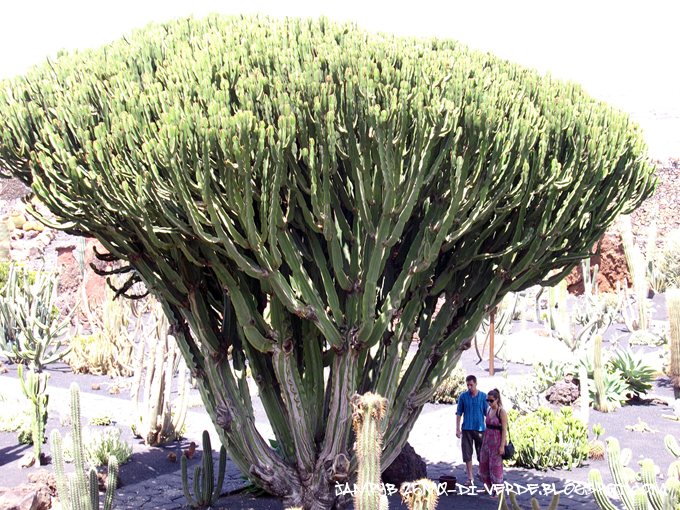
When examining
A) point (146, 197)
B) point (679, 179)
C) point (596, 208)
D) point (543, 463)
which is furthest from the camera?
point (679, 179)

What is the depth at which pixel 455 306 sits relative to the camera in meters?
6.16

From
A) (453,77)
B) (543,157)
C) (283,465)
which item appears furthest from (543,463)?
(453,77)

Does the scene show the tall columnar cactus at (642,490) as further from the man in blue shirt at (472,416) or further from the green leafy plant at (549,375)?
the green leafy plant at (549,375)

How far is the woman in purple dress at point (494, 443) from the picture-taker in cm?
716

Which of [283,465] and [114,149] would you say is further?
[283,465]

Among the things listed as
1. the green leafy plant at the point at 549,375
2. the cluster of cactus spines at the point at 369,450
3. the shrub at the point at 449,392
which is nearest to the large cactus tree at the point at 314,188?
the cluster of cactus spines at the point at 369,450

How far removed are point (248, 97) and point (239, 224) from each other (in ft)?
3.12

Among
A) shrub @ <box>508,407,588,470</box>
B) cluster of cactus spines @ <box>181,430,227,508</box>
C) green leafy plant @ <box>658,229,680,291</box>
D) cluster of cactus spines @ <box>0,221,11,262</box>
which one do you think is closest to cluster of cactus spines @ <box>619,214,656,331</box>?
green leafy plant @ <box>658,229,680,291</box>

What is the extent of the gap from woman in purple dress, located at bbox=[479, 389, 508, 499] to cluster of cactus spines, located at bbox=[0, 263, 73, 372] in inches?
379

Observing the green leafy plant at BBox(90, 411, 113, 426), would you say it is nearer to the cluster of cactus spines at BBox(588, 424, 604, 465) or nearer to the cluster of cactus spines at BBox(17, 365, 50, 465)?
the cluster of cactus spines at BBox(17, 365, 50, 465)

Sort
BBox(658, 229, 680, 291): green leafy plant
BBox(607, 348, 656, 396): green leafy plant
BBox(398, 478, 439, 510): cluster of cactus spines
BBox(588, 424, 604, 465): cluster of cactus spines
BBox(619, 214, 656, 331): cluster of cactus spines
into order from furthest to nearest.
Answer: BBox(658, 229, 680, 291): green leafy plant → BBox(619, 214, 656, 331): cluster of cactus spines → BBox(607, 348, 656, 396): green leafy plant → BBox(588, 424, 604, 465): cluster of cactus spines → BBox(398, 478, 439, 510): cluster of cactus spines

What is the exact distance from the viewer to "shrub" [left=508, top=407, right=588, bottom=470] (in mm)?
8375

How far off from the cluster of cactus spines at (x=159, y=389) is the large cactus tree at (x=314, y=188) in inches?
114

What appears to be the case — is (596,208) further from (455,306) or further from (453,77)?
(453,77)
